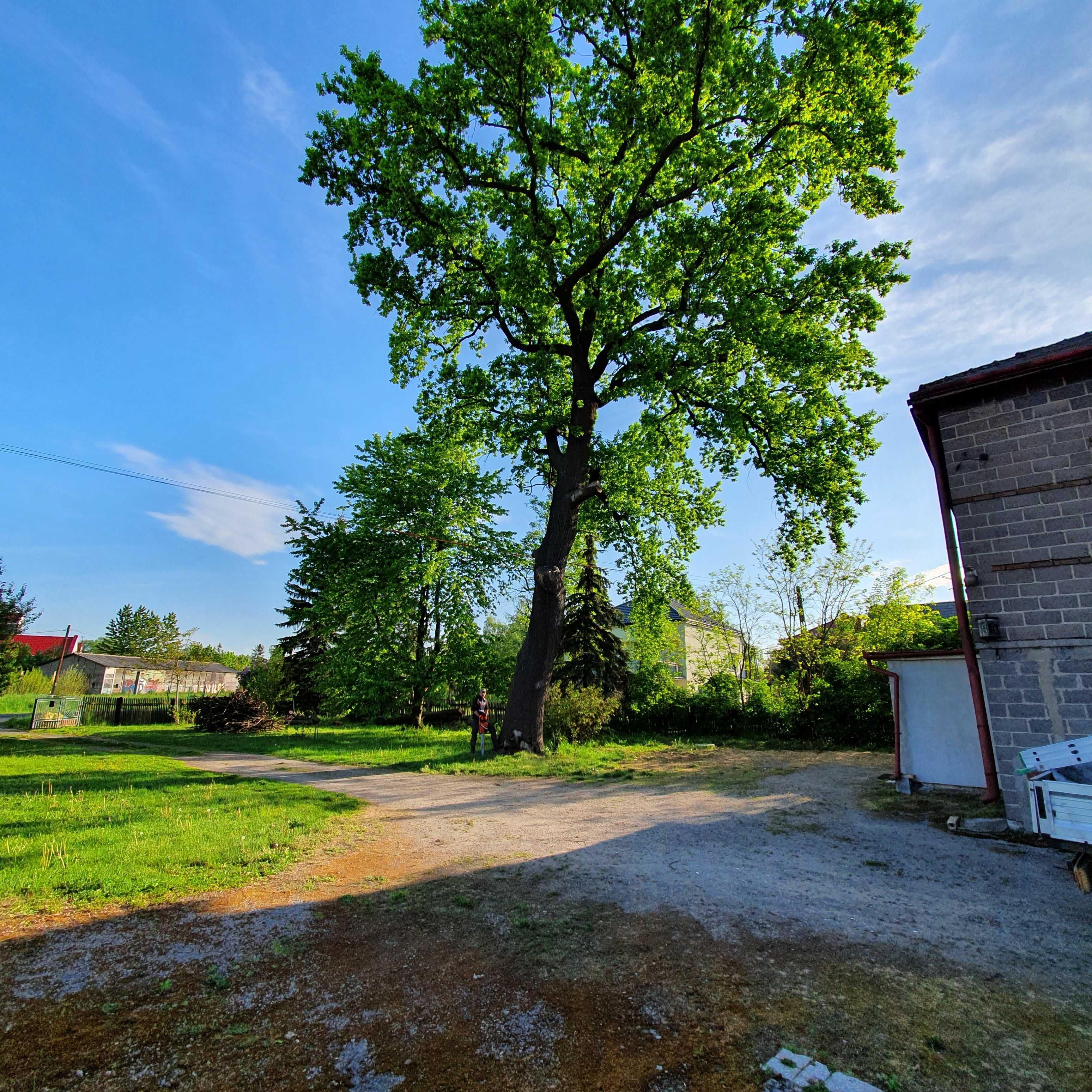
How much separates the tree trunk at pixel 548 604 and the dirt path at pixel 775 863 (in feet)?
13.3

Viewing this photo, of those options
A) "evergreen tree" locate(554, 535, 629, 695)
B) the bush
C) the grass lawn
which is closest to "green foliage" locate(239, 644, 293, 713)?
the grass lawn

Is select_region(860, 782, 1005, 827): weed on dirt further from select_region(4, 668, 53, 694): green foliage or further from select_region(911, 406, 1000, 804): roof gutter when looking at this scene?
select_region(4, 668, 53, 694): green foliage

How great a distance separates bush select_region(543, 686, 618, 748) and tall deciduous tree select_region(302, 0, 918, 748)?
335cm

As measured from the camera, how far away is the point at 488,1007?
311 centimetres

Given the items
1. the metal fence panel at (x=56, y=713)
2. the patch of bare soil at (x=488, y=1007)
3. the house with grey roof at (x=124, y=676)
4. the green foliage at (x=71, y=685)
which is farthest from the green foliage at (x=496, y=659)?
the house with grey roof at (x=124, y=676)

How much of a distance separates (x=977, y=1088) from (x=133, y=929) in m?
4.95

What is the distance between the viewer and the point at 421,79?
11883mm

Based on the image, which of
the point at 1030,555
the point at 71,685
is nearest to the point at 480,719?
the point at 1030,555

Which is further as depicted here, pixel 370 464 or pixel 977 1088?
pixel 370 464

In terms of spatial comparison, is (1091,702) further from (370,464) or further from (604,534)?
(370,464)

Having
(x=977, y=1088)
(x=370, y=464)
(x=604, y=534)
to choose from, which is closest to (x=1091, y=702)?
(x=977, y=1088)

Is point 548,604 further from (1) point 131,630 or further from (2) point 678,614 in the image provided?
(1) point 131,630

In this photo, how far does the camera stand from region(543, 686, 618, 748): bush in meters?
17.5

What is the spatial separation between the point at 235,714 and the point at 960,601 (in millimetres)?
26005
